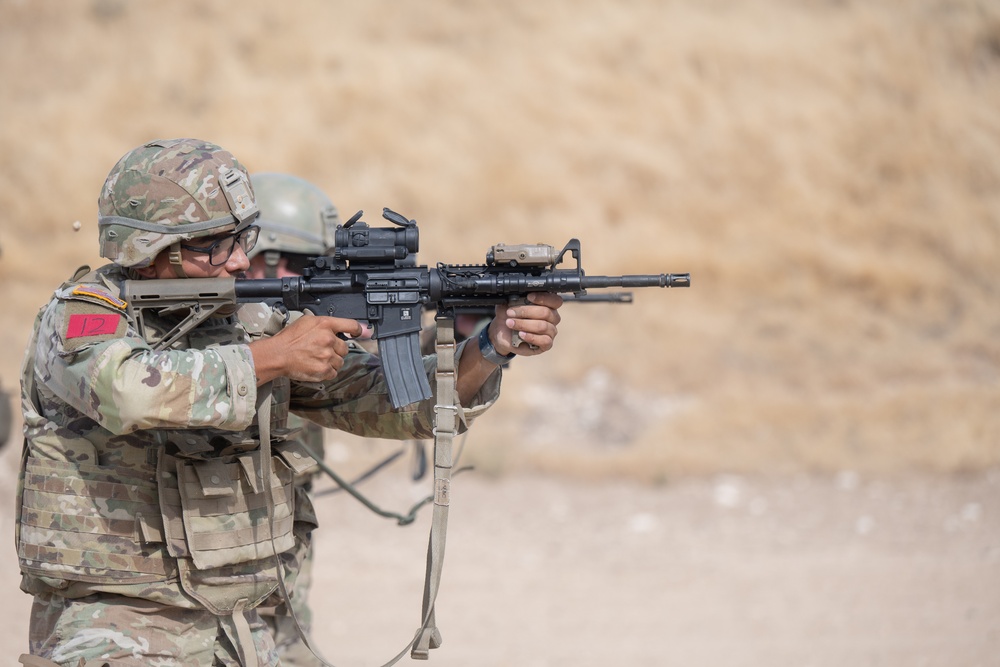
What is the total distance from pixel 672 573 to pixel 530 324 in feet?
16.9

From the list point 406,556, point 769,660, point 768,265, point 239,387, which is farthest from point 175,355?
point 768,265

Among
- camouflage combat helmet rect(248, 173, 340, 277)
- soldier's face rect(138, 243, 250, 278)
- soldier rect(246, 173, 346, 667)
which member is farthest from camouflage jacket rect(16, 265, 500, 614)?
camouflage combat helmet rect(248, 173, 340, 277)

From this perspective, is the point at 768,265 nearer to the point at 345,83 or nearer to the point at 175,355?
the point at 345,83

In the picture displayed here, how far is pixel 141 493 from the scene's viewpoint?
327 centimetres

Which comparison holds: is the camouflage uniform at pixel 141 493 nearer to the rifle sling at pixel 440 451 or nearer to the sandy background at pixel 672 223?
the rifle sling at pixel 440 451

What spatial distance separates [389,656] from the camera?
6.52 metres

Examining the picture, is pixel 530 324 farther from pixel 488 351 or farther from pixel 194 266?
pixel 194 266

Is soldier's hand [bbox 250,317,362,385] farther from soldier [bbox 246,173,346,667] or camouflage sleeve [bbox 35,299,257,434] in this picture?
soldier [bbox 246,173,346,667]

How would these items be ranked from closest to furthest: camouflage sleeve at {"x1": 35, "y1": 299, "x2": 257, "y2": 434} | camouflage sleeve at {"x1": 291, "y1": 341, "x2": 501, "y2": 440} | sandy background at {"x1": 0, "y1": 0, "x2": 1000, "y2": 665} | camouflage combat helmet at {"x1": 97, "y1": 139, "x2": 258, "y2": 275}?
1. camouflage sleeve at {"x1": 35, "y1": 299, "x2": 257, "y2": 434}
2. camouflage combat helmet at {"x1": 97, "y1": 139, "x2": 258, "y2": 275}
3. camouflage sleeve at {"x1": 291, "y1": 341, "x2": 501, "y2": 440}
4. sandy background at {"x1": 0, "y1": 0, "x2": 1000, "y2": 665}

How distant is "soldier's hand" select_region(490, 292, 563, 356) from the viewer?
10.7 ft

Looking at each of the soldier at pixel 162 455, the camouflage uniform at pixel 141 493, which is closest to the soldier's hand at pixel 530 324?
the soldier at pixel 162 455

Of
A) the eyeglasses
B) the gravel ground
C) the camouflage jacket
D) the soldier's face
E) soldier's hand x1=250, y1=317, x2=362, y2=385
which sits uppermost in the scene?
the eyeglasses

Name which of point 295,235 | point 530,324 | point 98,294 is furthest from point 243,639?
point 295,235

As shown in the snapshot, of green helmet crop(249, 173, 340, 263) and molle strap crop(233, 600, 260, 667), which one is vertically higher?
green helmet crop(249, 173, 340, 263)
